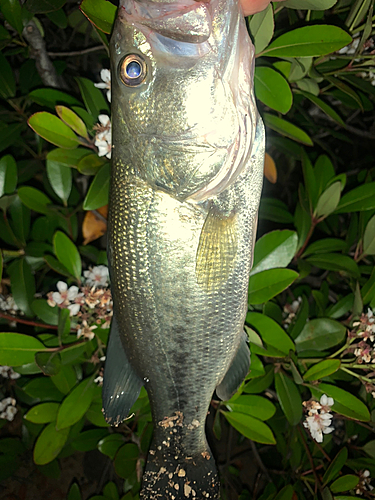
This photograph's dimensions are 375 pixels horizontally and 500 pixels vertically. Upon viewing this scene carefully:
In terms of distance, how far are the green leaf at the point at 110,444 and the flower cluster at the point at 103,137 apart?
1327 millimetres

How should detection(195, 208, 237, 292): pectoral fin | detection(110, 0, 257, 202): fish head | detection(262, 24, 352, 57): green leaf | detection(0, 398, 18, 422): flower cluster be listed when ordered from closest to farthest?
detection(110, 0, 257, 202): fish head → detection(195, 208, 237, 292): pectoral fin → detection(262, 24, 352, 57): green leaf → detection(0, 398, 18, 422): flower cluster

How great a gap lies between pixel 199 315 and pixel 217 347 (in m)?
0.13

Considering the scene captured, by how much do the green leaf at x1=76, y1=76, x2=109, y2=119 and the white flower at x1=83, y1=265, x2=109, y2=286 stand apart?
58 centimetres

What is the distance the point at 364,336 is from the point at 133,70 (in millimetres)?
1105

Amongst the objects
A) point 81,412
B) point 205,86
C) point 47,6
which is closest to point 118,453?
point 81,412

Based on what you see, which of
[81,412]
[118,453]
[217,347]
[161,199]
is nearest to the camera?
[161,199]

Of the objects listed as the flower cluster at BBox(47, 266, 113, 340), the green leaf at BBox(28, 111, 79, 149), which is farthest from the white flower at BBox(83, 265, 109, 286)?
the green leaf at BBox(28, 111, 79, 149)

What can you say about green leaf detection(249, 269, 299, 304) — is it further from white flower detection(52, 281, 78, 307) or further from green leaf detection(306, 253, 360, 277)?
white flower detection(52, 281, 78, 307)

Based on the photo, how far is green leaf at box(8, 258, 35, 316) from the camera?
157 centimetres

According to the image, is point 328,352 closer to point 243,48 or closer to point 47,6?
point 243,48

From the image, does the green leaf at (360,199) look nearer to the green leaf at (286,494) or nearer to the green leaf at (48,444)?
the green leaf at (286,494)

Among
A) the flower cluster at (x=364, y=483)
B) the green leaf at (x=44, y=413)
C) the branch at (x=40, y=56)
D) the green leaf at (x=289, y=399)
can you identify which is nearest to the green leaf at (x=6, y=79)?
the branch at (x=40, y=56)

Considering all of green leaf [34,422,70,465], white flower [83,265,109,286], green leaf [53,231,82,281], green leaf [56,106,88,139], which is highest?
green leaf [56,106,88,139]

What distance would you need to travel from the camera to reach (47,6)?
4.36 ft
